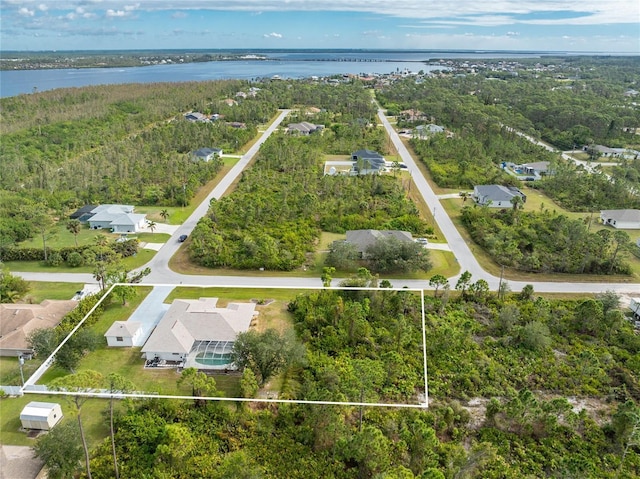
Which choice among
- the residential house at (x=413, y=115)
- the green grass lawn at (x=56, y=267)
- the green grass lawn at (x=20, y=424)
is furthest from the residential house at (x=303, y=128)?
the green grass lawn at (x=20, y=424)

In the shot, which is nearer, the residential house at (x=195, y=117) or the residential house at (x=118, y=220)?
the residential house at (x=118, y=220)

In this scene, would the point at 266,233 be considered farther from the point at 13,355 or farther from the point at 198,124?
the point at 198,124

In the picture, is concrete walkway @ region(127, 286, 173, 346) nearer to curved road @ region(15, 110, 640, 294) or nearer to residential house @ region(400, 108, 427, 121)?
curved road @ region(15, 110, 640, 294)

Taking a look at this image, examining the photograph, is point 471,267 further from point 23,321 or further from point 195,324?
point 23,321

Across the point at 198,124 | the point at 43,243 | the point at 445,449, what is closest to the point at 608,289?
the point at 445,449

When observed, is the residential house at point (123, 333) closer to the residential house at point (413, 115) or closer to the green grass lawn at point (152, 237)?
the green grass lawn at point (152, 237)
